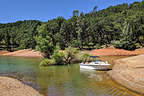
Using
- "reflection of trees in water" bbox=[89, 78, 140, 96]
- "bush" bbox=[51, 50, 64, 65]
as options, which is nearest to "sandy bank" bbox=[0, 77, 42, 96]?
"reflection of trees in water" bbox=[89, 78, 140, 96]

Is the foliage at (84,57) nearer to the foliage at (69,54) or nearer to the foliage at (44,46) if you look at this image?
the foliage at (69,54)

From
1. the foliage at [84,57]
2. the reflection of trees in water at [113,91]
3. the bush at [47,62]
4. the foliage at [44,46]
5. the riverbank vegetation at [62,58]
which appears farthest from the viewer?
the foliage at [44,46]

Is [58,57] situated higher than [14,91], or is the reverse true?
[58,57]

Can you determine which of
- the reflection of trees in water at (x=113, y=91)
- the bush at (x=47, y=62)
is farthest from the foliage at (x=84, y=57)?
the reflection of trees in water at (x=113, y=91)

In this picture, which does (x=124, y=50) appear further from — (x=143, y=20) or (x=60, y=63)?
(x=60, y=63)

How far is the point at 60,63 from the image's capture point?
142 ft

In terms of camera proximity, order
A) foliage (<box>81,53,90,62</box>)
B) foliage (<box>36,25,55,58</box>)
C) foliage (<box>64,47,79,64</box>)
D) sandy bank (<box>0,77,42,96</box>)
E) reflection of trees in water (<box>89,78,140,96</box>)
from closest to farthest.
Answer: sandy bank (<box>0,77,42,96</box>)
reflection of trees in water (<box>89,78,140,96</box>)
foliage (<box>64,47,79,64</box>)
foliage (<box>81,53,90,62</box>)
foliage (<box>36,25,55,58</box>)

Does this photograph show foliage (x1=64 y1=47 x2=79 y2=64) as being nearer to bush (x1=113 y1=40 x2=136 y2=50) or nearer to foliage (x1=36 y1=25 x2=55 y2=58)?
foliage (x1=36 y1=25 x2=55 y2=58)

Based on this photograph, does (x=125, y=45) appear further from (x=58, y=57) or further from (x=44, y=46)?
(x=44, y=46)

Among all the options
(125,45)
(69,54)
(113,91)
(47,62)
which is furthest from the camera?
(125,45)

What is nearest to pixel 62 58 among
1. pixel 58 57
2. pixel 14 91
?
pixel 58 57

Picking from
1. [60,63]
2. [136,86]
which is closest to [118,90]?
[136,86]

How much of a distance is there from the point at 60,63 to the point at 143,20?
62982 millimetres

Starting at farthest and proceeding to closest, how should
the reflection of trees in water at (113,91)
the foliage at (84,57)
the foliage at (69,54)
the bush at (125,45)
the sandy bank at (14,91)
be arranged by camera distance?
the bush at (125,45) < the foliage at (84,57) < the foliage at (69,54) < the reflection of trees in water at (113,91) < the sandy bank at (14,91)
